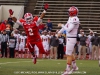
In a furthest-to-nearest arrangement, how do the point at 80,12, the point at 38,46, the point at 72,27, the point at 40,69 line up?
1. the point at 80,12
2. the point at 38,46
3. the point at 40,69
4. the point at 72,27

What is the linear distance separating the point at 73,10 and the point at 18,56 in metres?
17.6

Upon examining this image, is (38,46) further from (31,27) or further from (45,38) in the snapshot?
(45,38)

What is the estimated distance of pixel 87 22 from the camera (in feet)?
Answer: 117

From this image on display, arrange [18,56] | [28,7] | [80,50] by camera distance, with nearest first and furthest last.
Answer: [80,50] → [18,56] → [28,7]

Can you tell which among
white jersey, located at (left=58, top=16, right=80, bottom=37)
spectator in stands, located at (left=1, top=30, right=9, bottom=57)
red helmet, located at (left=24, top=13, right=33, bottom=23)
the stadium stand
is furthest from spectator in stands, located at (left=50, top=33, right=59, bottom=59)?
white jersey, located at (left=58, top=16, right=80, bottom=37)

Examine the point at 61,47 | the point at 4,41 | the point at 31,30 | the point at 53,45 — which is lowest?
the point at 61,47

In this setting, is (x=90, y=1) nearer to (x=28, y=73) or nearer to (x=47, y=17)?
(x=47, y=17)

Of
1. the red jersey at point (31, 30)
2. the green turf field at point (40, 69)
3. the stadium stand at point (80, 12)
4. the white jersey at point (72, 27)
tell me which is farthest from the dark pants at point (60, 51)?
the white jersey at point (72, 27)

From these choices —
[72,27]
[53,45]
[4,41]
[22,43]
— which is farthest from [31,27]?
[22,43]

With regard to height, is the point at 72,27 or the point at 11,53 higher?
the point at 72,27

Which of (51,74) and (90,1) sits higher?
(90,1)

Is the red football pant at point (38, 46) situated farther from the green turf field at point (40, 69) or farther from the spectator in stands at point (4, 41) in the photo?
the spectator in stands at point (4, 41)

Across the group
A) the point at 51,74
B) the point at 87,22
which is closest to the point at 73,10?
the point at 51,74

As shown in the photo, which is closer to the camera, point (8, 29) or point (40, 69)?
point (40, 69)
